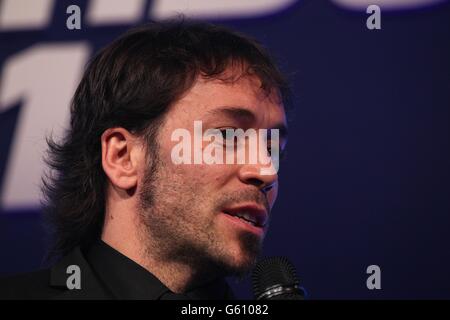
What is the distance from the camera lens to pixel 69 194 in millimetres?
2084

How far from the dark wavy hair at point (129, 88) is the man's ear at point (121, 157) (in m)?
0.03

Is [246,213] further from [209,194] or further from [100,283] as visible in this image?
[100,283]

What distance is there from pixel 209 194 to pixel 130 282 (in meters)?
0.31

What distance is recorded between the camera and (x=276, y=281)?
59.2 inches

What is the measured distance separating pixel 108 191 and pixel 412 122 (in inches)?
42.7

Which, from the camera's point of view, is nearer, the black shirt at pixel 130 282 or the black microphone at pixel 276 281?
the black microphone at pixel 276 281

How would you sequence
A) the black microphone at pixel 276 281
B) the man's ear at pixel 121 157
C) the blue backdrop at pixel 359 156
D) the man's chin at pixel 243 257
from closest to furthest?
the black microphone at pixel 276 281 → the man's chin at pixel 243 257 → the man's ear at pixel 121 157 → the blue backdrop at pixel 359 156

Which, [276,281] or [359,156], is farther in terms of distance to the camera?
[359,156]

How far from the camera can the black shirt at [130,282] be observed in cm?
169

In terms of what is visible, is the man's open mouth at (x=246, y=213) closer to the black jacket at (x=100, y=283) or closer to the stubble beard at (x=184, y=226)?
the stubble beard at (x=184, y=226)

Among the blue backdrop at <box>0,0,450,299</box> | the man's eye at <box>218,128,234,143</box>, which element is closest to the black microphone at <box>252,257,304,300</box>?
the man's eye at <box>218,128,234,143</box>

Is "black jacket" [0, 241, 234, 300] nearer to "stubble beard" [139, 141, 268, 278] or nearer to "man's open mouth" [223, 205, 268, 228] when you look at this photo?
"stubble beard" [139, 141, 268, 278]

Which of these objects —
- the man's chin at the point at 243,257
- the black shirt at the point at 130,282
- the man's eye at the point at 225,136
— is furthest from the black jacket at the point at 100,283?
the man's eye at the point at 225,136

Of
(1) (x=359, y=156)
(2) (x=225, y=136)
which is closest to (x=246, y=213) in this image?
(2) (x=225, y=136)
